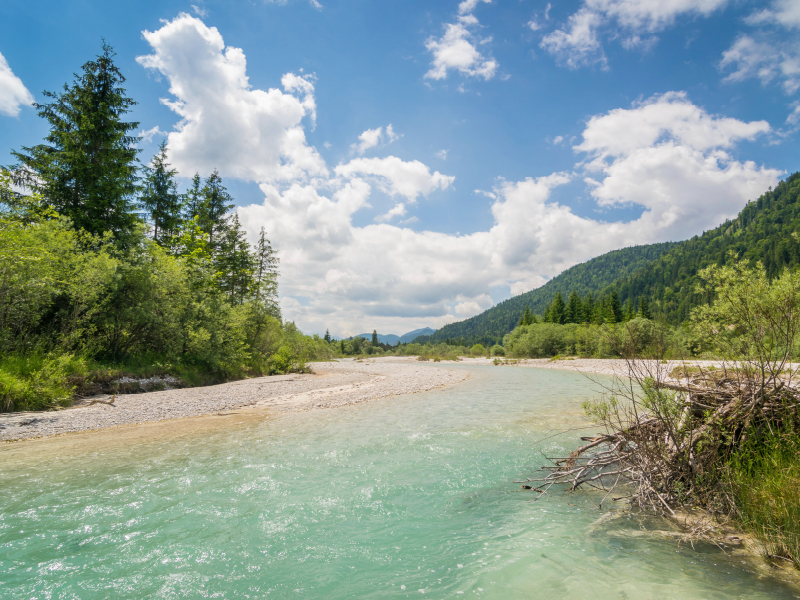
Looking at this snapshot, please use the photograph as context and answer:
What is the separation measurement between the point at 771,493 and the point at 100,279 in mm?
23400

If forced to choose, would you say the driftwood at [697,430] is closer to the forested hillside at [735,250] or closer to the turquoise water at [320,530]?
the turquoise water at [320,530]

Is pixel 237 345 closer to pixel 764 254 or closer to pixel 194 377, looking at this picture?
pixel 194 377

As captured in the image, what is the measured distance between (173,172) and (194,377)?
2014 cm

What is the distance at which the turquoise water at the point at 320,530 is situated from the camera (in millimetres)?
4148

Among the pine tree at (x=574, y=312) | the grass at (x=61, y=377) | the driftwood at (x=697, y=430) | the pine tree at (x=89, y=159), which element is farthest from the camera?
the pine tree at (x=574, y=312)

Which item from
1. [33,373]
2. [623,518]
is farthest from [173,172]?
[623,518]

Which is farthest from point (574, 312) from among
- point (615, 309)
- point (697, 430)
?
point (697, 430)

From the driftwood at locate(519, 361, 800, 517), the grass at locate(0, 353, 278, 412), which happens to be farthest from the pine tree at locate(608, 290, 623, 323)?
the grass at locate(0, 353, 278, 412)

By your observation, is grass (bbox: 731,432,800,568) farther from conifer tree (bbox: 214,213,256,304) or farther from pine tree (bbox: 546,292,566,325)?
pine tree (bbox: 546,292,566,325)

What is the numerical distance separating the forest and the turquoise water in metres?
8.10

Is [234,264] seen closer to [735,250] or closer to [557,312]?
[557,312]

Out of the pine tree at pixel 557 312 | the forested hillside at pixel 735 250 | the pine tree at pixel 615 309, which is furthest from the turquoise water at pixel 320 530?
the forested hillside at pixel 735 250

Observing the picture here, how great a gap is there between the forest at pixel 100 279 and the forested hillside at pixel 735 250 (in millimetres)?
124809

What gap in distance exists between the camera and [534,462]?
28.0 feet
